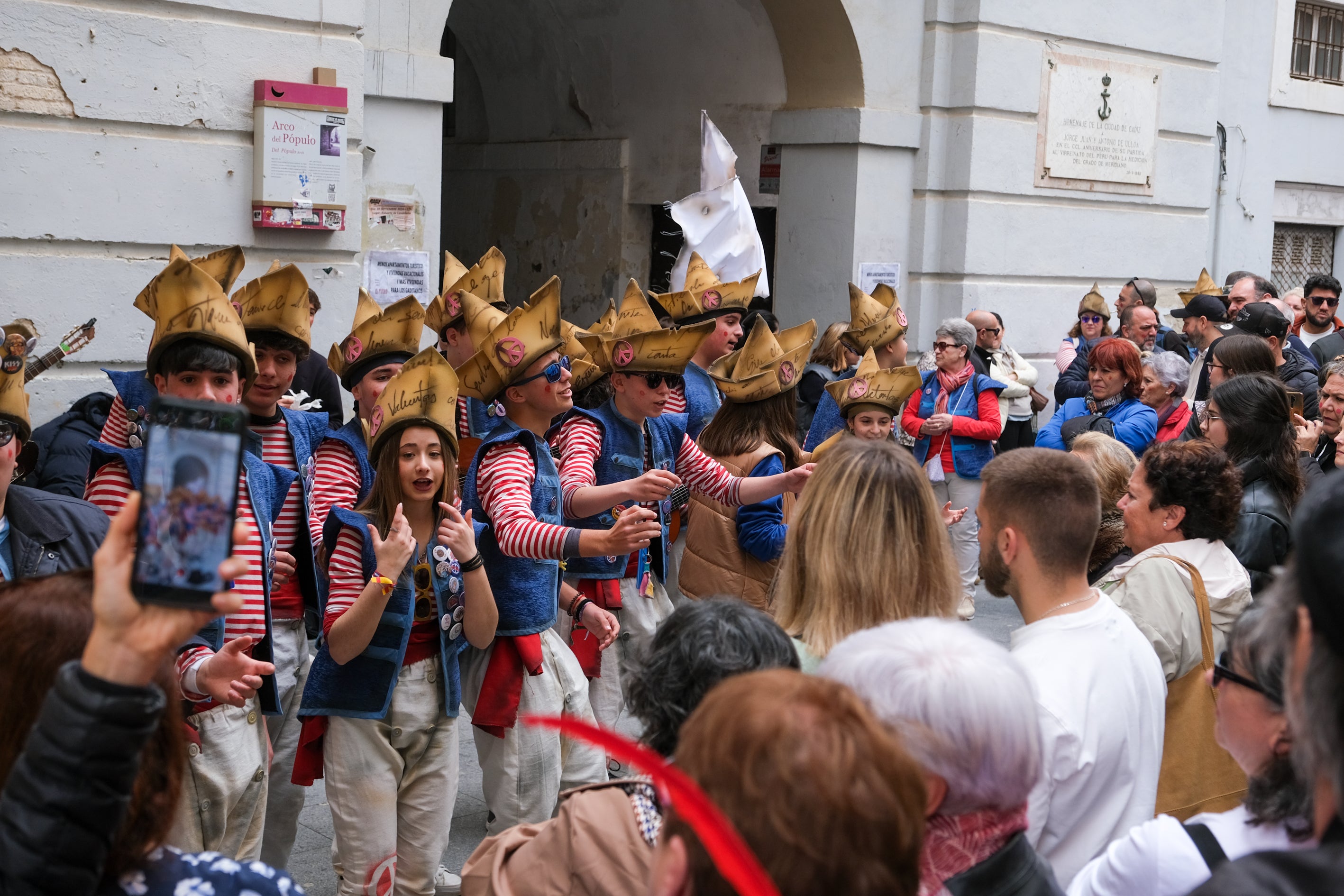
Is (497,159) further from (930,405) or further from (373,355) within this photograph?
(373,355)

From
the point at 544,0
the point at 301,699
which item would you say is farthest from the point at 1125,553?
the point at 544,0

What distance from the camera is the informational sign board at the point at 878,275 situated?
34.0 feet

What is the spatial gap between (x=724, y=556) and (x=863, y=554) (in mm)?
2180

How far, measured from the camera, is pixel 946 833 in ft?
6.56

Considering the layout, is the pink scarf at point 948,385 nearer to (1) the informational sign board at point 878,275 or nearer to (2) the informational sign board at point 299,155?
(1) the informational sign board at point 878,275

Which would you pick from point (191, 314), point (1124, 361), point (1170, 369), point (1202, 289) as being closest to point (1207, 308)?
point (1170, 369)

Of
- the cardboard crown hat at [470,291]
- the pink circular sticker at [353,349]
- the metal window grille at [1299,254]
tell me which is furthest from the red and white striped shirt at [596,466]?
the metal window grille at [1299,254]

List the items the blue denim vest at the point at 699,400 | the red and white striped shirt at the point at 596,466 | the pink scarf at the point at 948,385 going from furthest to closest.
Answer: the pink scarf at the point at 948,385 → the blue denim vest at the point at 699,400 → the red and white striped shirt at the point at 596,466

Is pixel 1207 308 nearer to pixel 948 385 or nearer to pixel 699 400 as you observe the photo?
pixel 948 385

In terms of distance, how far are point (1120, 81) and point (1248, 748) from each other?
10.2 metres

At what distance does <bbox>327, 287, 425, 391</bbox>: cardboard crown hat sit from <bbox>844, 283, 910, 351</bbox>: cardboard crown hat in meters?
3.28

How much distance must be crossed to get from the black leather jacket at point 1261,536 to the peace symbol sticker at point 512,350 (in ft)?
7.69

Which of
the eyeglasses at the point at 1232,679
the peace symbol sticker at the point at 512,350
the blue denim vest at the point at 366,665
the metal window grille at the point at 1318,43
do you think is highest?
the metal window grille at the point at 1318,43

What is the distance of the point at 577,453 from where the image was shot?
454 cm
